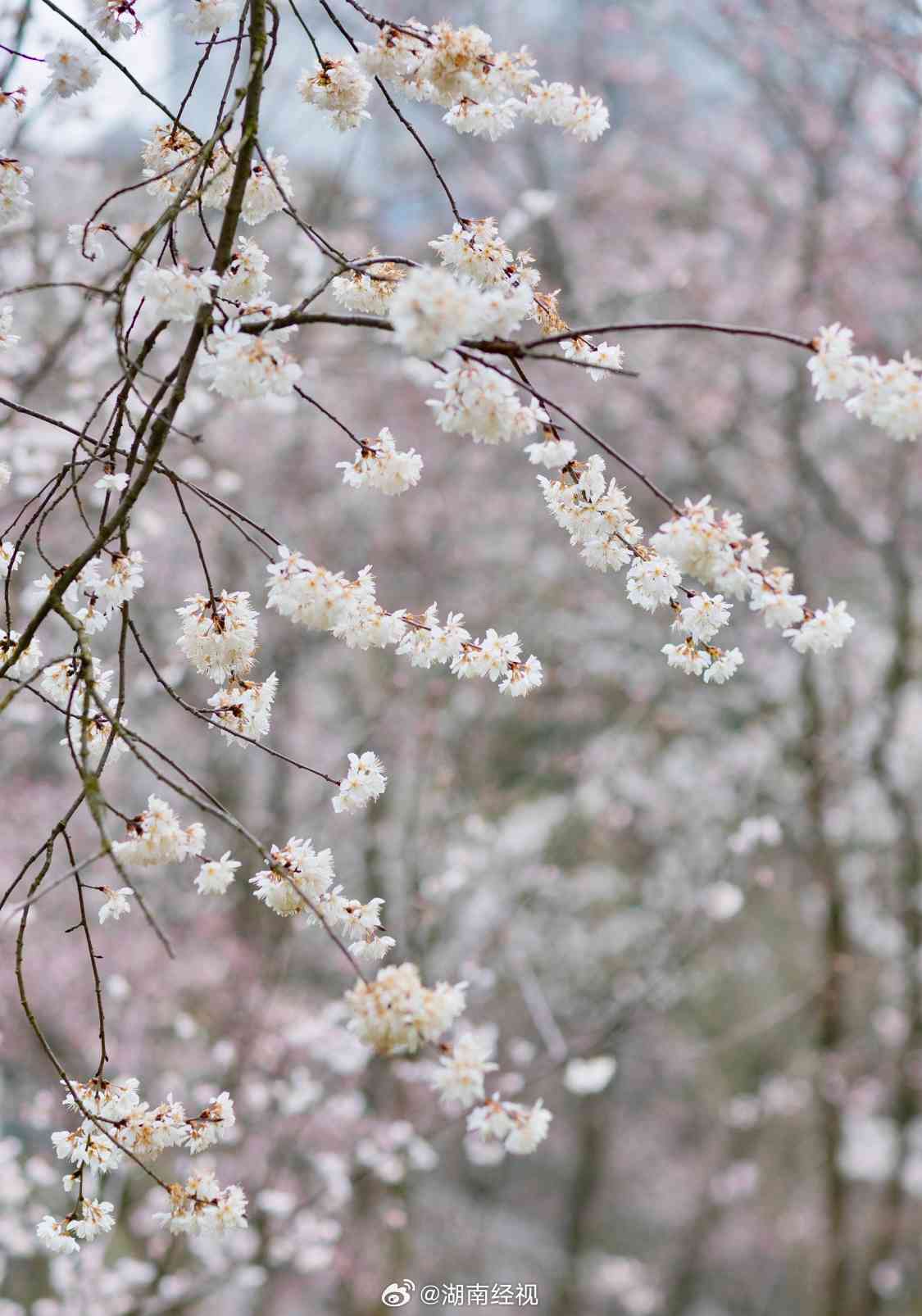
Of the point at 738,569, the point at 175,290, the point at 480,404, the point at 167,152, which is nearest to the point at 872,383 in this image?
the point at 738,569

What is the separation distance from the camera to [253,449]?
30.3ft

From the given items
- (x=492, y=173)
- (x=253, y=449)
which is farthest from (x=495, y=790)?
(x=492, y=173)

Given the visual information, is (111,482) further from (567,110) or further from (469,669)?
(567,110)

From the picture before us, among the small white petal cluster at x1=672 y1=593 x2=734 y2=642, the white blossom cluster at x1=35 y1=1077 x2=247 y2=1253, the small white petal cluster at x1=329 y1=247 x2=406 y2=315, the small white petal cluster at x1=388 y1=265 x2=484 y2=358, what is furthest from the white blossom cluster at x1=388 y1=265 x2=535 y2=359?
the white blossom cluster at x1=35 y1=1077 x2=247 y2=1253

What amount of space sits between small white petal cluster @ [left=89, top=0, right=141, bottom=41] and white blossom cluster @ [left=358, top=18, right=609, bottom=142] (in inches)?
15.7

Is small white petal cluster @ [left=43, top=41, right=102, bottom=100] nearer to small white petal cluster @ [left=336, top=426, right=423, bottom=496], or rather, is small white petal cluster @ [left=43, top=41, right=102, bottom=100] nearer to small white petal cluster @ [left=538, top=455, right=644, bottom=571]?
small white petal cluster @ [left=336, top=426, right=423, bottom=496]

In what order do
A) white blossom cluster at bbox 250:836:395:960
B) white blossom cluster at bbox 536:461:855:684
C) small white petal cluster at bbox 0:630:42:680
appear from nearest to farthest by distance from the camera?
1. white blossom cluster at bbox 536:461:855:684
2. white blossom cluster at bbox 250:836:395:960
3. small white petal cluster at bbox 0:630:42:680

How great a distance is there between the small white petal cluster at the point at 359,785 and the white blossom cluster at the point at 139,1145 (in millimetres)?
509

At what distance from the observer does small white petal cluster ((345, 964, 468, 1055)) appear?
1440mm

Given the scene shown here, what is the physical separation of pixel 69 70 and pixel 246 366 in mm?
734

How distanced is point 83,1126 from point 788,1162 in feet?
38.8

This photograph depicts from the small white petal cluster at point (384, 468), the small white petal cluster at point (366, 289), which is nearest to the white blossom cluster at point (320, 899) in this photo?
the small white petal cluster at point (384, 468)

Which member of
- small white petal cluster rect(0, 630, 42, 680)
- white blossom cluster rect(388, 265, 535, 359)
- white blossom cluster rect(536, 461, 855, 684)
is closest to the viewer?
A: white blossom cluster rect(388, 265, 535, 359)

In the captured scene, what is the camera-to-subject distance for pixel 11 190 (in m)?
1.83
